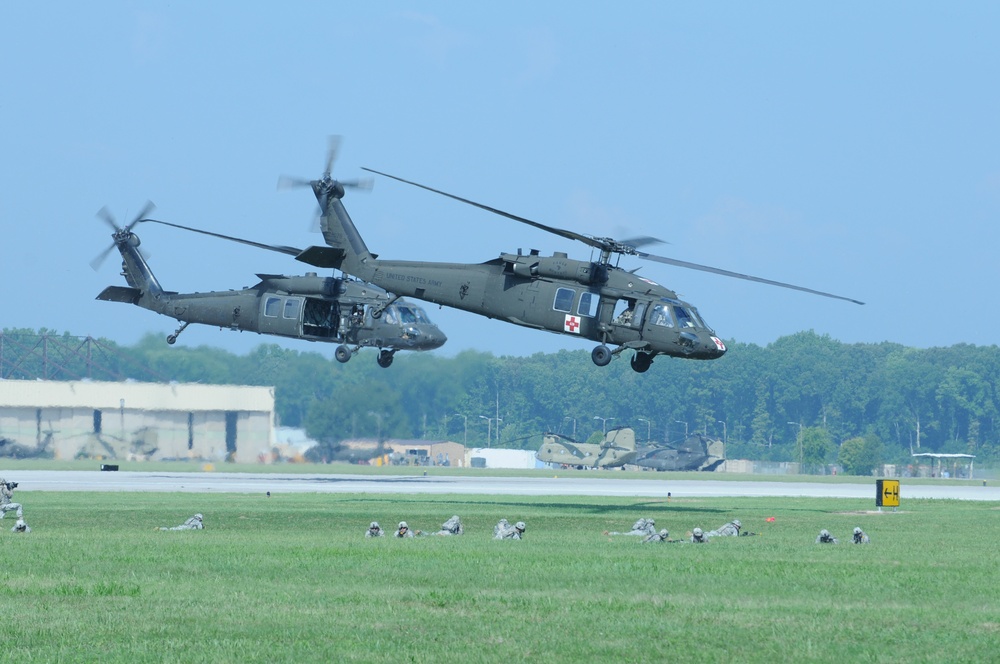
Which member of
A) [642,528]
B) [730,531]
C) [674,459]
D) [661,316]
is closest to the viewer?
[730,531]

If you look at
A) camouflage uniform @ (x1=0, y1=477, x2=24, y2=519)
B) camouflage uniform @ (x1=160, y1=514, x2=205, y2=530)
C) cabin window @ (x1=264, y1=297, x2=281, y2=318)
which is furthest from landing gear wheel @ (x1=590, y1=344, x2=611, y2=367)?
cabin window @ (x1=264, y1=297, x2=281, y2=318)

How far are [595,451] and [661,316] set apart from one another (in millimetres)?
72463

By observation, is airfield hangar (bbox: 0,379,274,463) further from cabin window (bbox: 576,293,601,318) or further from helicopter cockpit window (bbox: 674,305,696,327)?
helicopter cockpit window (bbox: 674,305,696,327)

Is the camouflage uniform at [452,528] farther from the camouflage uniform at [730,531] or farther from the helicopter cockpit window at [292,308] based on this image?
the helicopter cockpit window at [292,308]

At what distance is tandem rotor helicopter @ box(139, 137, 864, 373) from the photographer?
127ft

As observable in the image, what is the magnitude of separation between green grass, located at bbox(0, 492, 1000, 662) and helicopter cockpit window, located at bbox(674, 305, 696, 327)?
29.6ft

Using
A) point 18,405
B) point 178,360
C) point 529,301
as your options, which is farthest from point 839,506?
point 18,405

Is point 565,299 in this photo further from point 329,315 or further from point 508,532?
point 329,315

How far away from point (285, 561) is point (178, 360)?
218ft

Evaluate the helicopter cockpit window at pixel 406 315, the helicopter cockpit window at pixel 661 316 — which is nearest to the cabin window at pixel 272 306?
the helicopter cockpit window at pixel 406 315

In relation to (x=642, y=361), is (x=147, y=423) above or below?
below

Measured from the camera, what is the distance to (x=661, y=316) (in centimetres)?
3866

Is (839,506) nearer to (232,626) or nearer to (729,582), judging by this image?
(729,582)

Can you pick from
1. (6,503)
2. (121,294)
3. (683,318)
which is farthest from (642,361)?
(121,294)
